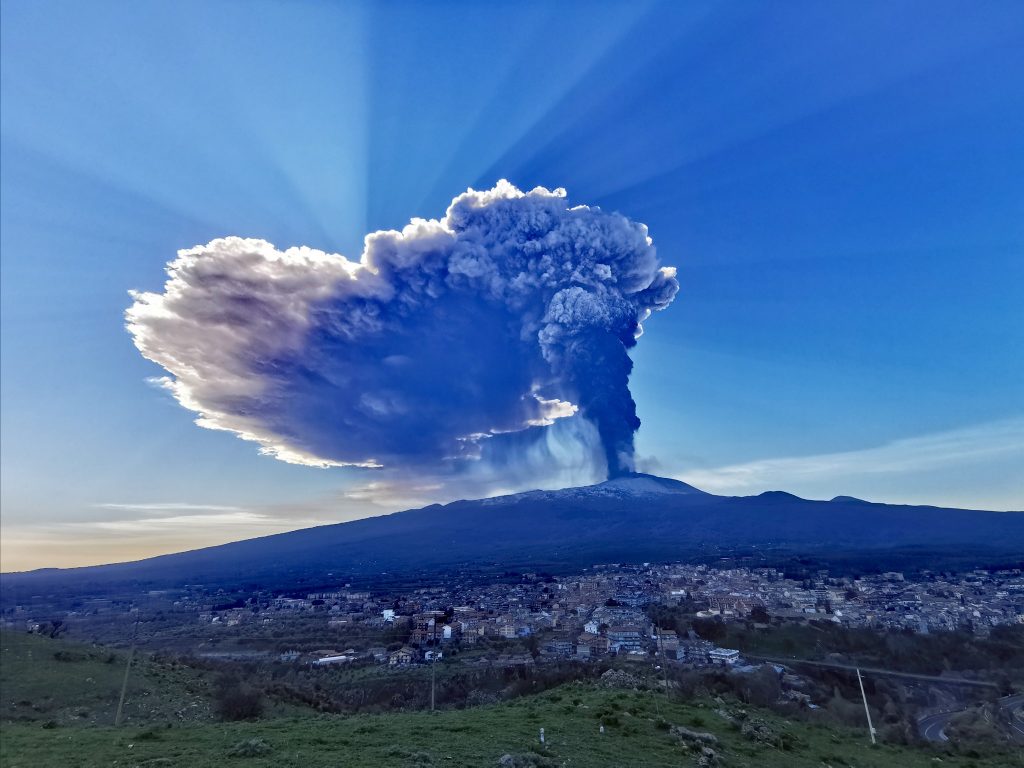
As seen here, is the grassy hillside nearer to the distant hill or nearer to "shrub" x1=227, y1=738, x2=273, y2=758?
"shrub" x1=227, y1=738, x2=273, y2=758

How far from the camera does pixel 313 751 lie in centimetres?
1272

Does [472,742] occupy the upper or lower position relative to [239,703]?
upper

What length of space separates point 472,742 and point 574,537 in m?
121

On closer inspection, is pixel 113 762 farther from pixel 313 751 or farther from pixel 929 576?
pixel 929 576

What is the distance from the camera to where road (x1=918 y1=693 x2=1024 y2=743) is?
25.0m

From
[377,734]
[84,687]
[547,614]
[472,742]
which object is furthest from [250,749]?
[547,614]

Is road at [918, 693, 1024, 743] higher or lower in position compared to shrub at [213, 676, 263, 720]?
lower

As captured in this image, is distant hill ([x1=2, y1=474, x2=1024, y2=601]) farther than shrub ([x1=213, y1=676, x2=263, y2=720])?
Yes

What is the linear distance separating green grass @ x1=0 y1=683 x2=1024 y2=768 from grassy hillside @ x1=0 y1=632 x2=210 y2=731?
3.51m

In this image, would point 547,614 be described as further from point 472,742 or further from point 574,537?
point 574,537

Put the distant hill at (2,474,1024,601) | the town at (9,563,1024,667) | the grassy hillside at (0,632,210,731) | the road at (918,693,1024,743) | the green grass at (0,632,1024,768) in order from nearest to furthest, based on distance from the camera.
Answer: the green grass at (0,632,1024,768)
the grassy hillside at (0,632,210,731)
the road at (918,693,1024,743)
the town at (9,563,1024,667)
the distant hill at (2,474,1024,601)

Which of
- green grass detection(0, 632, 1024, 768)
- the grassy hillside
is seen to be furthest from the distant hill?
green grass detection(0, 632, 1024, 768)

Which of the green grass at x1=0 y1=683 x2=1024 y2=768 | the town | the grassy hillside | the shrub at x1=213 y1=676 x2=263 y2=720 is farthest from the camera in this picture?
the town

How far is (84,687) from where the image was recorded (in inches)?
904
